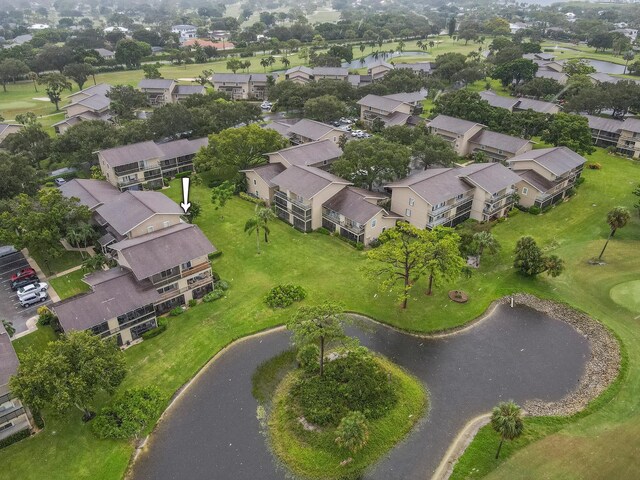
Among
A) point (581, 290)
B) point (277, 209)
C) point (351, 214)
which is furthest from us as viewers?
point (277, 209)

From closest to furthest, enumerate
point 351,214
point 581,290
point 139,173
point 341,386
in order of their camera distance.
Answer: point 341,386, point 581,290, point 351,214, point 139,173

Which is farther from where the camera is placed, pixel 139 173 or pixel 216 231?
pixel 139 173

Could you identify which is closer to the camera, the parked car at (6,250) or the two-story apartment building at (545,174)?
the parked car at (6,250)

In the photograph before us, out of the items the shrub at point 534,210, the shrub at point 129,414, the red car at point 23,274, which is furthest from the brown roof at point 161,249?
the shrub at point 534,210

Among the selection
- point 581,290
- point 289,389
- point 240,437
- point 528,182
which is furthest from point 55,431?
point 528,182

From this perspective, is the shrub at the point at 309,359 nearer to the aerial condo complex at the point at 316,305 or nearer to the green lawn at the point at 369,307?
the aerial condo complex at the point at 316,305

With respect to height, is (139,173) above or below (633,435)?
above

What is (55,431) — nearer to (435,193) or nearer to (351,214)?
(351,214)

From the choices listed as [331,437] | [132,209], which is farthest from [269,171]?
[331,437]
